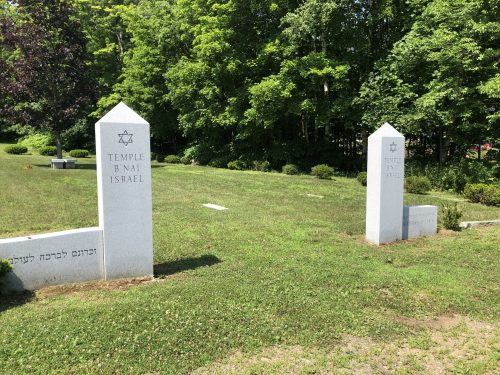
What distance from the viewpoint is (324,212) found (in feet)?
35.2

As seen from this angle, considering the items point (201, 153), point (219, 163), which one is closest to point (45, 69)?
point (201, 153)

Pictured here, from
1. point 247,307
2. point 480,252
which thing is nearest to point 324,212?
point 480,252

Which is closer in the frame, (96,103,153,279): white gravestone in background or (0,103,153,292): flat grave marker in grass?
(0,103,153,292): flat grave marker in grass

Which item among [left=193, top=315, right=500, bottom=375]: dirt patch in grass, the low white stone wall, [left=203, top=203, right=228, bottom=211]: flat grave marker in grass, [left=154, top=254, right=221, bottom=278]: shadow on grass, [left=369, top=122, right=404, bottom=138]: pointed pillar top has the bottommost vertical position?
[left=193, top=315, right=500, bottom=375]: dirt patch in grass

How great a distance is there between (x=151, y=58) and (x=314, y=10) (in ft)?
47.1

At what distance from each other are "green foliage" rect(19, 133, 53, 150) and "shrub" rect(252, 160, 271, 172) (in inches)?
832

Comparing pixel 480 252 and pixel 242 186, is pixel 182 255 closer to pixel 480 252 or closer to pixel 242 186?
pixel 480 252

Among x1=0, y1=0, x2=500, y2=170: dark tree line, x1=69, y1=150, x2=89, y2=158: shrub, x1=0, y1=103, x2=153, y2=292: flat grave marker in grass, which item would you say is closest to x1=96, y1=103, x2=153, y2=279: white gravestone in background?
x1=0, y1=103, x2=153, y2=292: flat grave marker in grass

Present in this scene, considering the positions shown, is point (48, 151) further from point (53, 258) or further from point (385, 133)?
point (385, 133)

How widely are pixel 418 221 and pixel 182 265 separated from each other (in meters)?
5.09

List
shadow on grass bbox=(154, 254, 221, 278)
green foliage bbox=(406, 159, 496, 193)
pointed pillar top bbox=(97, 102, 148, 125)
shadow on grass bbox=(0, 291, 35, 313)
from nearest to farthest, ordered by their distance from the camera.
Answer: shadow on grass bbox=(0, 291, 35, 313), pointed pillar top bbox=(97, 102, 148, 125), shadow on grass bbox=(154, 254, 221, 278), green foliage bbox=(406, 159, 496, 193)

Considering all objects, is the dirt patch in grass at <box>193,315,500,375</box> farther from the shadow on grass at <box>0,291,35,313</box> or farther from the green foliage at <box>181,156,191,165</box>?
the green foliage at <box>181,156,191,165</box>

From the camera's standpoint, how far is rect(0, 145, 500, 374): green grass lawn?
11.6 ft

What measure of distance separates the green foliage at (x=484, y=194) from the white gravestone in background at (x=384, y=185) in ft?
22.9
